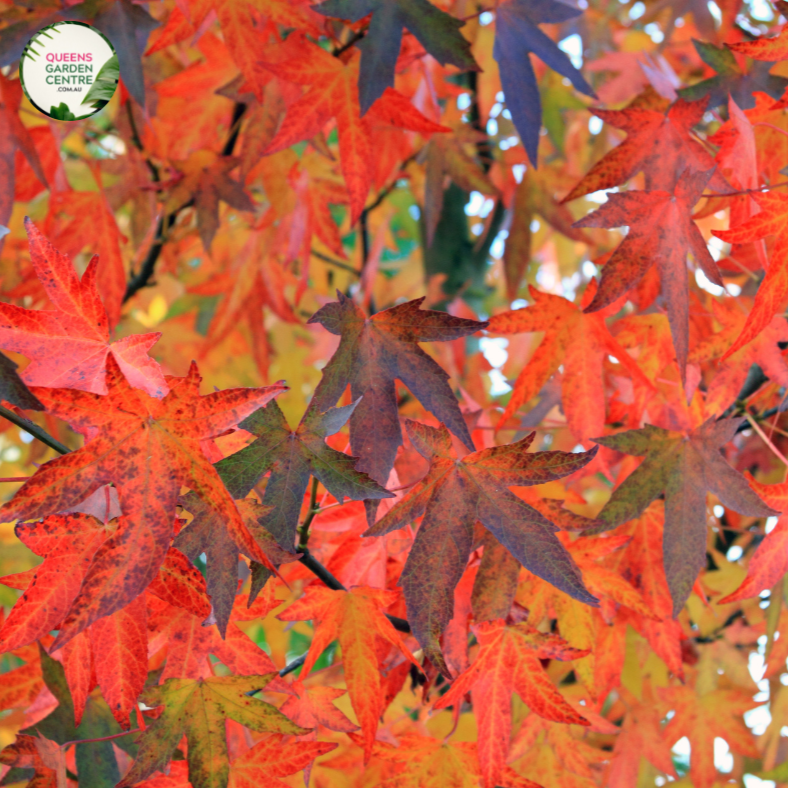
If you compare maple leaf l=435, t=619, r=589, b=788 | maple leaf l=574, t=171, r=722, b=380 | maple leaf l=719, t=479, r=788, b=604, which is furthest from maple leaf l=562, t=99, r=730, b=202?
maple leaf l=435, t=619, r=589, b=788

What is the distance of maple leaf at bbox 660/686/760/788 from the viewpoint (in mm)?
1225

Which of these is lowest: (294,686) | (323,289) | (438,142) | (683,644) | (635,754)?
(683,644)

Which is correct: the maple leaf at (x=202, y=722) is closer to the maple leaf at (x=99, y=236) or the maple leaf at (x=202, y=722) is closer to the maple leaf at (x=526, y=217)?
the maple leaf at (x=99, y=236)

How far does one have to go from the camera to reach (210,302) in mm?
2268

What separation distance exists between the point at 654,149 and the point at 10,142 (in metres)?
0.88

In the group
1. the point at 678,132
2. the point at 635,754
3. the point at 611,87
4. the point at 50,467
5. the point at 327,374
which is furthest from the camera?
the point at 611,87

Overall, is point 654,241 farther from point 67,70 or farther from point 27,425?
point 67,70

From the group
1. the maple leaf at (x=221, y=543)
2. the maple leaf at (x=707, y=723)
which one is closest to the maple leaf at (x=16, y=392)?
the maple leaf at (x=221, y=543)

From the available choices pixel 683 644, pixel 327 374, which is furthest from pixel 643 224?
pixel 683 644

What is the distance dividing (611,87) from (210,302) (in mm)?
1310

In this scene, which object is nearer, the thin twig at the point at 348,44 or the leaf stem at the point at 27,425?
the leaf stem at the point at 27,425

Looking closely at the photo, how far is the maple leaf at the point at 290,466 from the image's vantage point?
616 mm

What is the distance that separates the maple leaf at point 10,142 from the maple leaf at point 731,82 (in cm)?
98

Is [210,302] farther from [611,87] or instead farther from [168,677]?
→ [168,677]
